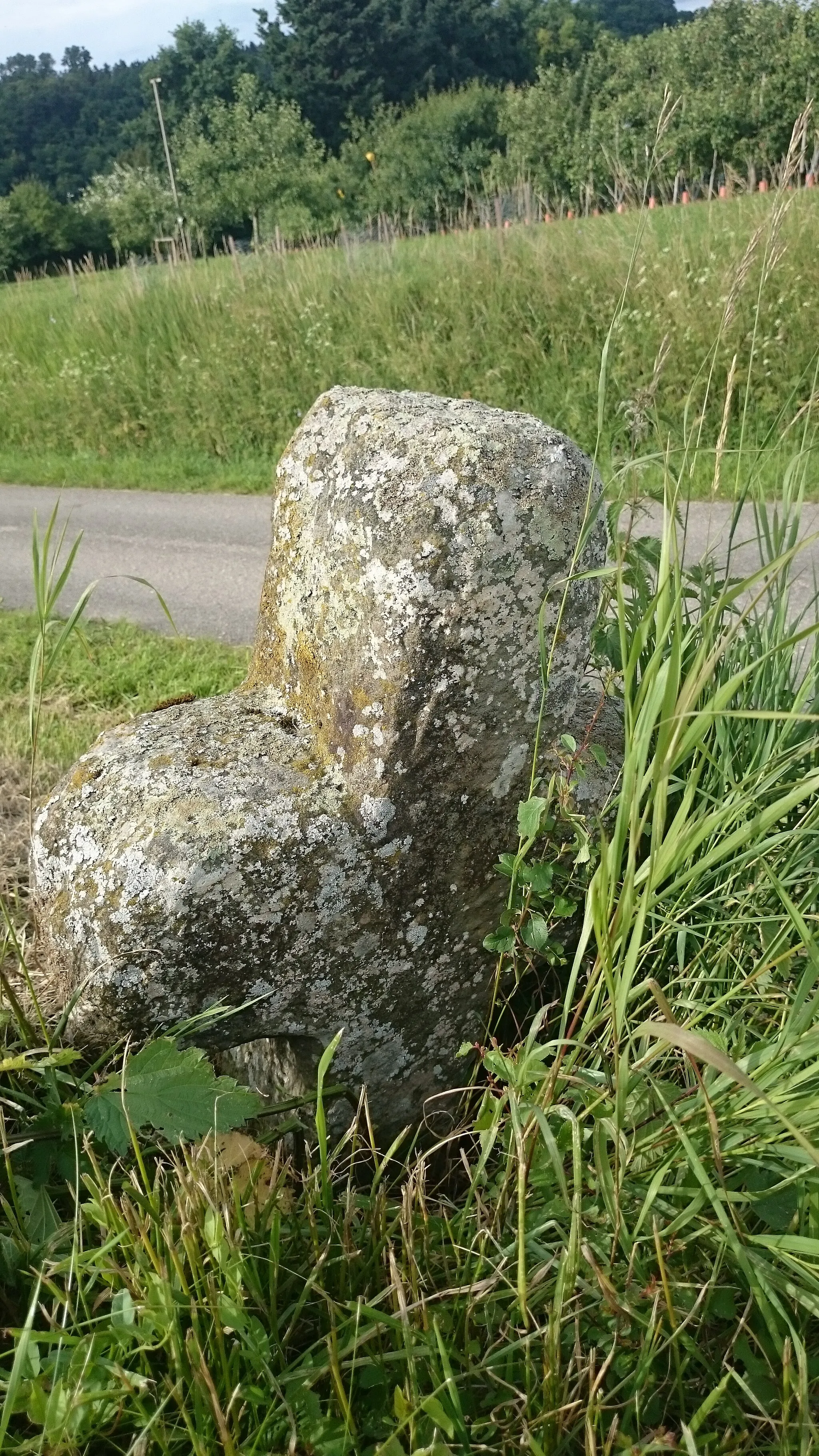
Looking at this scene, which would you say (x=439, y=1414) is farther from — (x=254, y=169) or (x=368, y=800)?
(x=254, y=169)

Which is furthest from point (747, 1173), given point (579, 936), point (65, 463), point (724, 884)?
point (65, 463)

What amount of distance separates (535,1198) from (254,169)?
39.9 meters

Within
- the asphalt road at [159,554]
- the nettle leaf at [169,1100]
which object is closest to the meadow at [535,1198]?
the nettle leaf at [169,1100]

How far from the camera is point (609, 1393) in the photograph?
1308mm

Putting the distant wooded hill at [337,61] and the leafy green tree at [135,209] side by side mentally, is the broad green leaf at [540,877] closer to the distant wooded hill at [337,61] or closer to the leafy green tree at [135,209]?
the leafy green tree at [135,209]

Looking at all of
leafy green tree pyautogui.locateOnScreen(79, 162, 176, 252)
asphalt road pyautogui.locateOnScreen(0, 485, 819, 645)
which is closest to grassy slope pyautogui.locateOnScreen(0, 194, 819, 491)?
asphalt road pyautogui.locateOnScreen(0, 485, 819, 645)

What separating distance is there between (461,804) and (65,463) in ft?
27.3

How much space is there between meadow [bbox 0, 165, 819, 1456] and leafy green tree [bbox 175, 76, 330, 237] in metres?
27.7

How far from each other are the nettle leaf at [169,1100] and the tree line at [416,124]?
2.00m

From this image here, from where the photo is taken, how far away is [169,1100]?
162 centimetres

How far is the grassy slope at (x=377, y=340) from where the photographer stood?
6910 mm

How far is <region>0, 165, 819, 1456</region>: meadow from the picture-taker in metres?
1.31

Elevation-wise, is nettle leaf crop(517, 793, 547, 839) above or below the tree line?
below

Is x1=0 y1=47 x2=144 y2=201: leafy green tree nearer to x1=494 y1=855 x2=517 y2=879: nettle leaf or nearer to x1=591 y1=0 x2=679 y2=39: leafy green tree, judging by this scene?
x1=591 y1=0 x2=679 y2=39: leafy green tree
